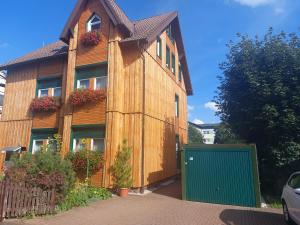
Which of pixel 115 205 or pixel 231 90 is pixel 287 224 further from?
pixel 231 90

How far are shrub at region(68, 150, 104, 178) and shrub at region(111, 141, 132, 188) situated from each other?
864 millimetres

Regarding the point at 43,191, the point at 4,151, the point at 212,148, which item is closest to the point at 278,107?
the point at 212,148

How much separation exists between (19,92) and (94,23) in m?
7.42

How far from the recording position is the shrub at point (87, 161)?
44.1ft

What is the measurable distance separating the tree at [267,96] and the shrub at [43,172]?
28.3ft

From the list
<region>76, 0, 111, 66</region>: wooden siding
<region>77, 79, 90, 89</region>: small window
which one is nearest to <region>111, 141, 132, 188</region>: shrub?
<region>77, 79, 90, 89</region>: small window

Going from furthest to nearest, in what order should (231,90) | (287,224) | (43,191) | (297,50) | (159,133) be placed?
(159,133)
(231,90)
(297,50)
(43,191)
(287,224)

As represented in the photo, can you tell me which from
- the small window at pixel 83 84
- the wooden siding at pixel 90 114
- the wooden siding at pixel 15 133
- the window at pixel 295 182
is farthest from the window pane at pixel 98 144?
the window at pixel 295 182

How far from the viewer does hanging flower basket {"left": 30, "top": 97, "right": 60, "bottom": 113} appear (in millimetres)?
16312

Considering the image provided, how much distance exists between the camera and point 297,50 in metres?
12.3

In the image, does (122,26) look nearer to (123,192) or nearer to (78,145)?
(78,145)

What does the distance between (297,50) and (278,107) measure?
293 cm

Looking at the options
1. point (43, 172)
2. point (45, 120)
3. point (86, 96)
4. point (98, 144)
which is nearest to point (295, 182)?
point (43, 172)

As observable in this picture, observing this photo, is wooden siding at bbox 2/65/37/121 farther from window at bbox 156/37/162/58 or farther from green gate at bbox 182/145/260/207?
green gate at bbox 182/145/260/207
